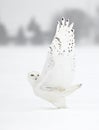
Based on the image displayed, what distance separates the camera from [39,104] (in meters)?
1.36

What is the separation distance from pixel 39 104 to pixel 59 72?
14cm

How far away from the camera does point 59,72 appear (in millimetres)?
1263

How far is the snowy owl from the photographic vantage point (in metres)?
1.26

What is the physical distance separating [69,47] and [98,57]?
1107 mm

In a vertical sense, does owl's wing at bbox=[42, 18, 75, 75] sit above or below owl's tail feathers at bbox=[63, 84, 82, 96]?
above

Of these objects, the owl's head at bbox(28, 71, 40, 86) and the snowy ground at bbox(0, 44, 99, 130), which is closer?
the snowy ground at bbox(0, 44, 99, 130)

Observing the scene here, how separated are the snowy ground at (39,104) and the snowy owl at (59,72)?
36 mm

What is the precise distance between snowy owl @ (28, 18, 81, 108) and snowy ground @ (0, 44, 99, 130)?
0.04m

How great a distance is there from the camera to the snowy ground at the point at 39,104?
3.49ft

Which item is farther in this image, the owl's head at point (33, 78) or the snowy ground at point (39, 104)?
the owl's head at point (33, 78)

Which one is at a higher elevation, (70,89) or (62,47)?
(62,47)

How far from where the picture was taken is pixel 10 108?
4.18ft

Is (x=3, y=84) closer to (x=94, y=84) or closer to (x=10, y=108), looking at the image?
(x=94, y=84)

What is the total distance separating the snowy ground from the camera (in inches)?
41.8
